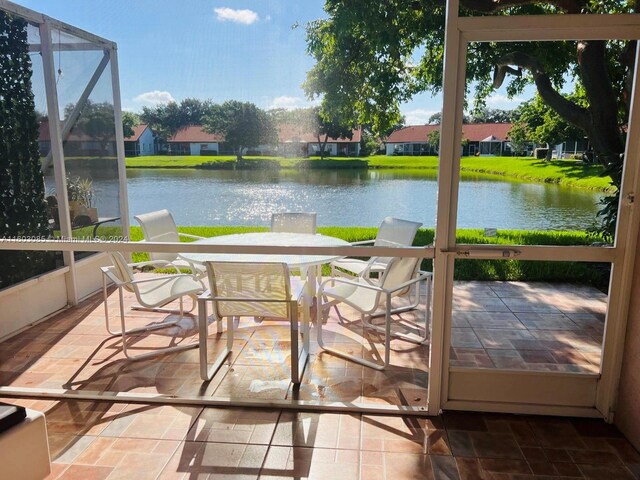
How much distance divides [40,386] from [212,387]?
1009 millimetres

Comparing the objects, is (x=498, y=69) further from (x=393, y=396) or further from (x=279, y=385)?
(x=279, y=385)

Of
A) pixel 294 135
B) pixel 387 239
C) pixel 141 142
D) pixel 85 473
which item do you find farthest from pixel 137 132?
pixel 85 473

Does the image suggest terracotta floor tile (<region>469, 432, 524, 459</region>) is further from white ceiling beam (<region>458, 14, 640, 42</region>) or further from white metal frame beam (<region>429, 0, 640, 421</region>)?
white ceiling beam (<region>458, 14, 640, 42</region>)

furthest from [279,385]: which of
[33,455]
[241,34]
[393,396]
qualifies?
[241,34]

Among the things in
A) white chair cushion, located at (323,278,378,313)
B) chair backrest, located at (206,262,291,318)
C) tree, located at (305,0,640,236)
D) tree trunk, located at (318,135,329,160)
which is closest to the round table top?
white chair cushion, located at (323,278,378,313)

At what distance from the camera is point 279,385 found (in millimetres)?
2688

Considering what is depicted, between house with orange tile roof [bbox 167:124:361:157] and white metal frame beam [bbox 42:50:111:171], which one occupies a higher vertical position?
white metal frame beam [bbox 42:50:111:171]

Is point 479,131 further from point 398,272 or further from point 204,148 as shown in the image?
point 204,148

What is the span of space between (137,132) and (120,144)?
0.86ft

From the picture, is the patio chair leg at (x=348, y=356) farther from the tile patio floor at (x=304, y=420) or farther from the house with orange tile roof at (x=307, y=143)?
the house with orange tile roof at (x=307, y=143)

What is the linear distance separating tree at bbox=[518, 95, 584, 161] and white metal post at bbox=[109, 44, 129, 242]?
3905 millimetres

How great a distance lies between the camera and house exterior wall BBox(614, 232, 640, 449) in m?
2.14

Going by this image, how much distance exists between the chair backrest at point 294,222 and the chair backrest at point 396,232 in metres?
0.77

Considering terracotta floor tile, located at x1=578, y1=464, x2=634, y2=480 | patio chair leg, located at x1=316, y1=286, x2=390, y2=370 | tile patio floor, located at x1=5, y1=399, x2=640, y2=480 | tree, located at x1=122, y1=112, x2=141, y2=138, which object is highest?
tree, located at x1=122, y1=112, x2=141, y2=138
